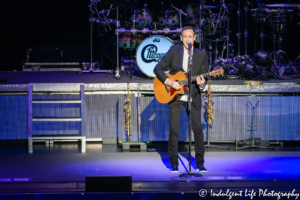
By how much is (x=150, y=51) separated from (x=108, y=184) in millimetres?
4753

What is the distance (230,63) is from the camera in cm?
1034

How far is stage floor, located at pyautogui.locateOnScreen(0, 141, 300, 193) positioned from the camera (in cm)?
468

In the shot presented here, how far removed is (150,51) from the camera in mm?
8570

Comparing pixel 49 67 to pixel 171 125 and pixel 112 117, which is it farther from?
pixel 171 125

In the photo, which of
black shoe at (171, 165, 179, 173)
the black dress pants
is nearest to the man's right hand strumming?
the black dress pants

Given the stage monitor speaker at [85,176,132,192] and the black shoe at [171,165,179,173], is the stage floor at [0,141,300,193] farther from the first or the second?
the stage monitor speaker at [85,176,132,192]

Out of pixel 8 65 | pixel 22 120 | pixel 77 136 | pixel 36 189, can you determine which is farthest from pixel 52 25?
pixel 36 189

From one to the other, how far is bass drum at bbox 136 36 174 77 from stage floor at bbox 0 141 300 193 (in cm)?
204

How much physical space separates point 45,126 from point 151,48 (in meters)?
2.79

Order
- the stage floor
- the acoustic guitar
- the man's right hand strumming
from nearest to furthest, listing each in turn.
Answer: the stage floor < the man's right hand strumming < the acoustic guitar

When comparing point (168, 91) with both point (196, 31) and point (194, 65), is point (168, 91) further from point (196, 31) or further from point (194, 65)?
point (196, 31)

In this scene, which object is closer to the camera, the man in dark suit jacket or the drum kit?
the man in dark suit jacket

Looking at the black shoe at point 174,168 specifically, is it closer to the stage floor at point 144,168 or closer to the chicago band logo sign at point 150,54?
the stage floor at point 144,168

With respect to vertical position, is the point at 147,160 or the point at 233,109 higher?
the point at 233,109
